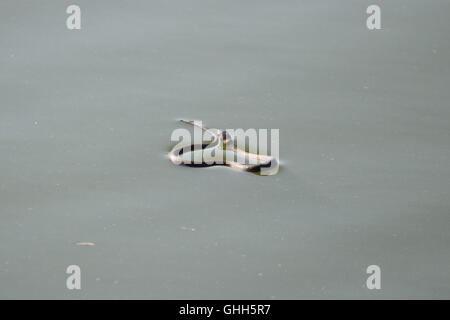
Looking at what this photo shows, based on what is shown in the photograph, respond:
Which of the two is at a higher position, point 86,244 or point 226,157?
point 226,157

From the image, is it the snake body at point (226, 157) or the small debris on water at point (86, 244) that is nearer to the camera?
the small debris on water at point (86, 244)

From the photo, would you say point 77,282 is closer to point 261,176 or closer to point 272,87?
point 261,176

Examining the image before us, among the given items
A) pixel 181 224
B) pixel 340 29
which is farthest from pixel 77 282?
pixel 340 29

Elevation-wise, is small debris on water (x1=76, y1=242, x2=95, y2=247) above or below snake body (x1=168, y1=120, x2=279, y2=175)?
below

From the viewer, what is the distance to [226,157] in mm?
3221

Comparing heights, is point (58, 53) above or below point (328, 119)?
above

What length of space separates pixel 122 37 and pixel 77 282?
183 cm

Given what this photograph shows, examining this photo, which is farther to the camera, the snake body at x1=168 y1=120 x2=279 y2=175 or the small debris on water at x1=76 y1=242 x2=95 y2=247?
the snake body at x1=168 y1=120 x2=279 y2=175

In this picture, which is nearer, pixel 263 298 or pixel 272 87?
pixel 263 298

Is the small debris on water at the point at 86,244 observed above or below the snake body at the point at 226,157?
below

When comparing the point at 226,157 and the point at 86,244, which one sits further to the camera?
the point at 226,157

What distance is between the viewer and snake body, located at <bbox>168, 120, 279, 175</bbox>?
314 centimetres

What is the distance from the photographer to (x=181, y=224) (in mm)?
2793

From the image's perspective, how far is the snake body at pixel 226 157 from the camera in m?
3.14
